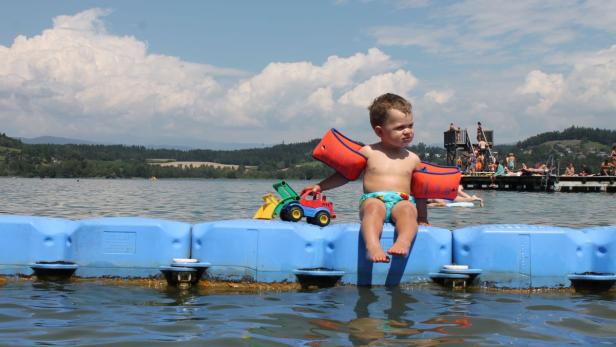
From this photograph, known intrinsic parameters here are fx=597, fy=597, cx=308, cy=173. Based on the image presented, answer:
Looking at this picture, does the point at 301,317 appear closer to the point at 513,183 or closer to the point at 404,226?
the point at 404,226

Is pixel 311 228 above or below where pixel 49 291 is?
above

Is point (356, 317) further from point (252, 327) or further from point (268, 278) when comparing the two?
point (268, 278)

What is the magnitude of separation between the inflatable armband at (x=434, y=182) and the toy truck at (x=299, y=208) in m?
7.07

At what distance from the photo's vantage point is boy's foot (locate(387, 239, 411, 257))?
216 inches

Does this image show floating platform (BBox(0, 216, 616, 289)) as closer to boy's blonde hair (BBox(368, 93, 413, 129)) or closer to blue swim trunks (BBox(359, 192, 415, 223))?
blue swim trunks (BBox(359, 192, 415, 223))

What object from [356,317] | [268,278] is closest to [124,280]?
[268,278]

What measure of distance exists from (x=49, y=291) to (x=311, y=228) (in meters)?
2.63

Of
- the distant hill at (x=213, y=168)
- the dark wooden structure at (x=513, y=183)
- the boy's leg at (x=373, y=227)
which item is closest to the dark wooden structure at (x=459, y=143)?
the dark wooden structure at (x=513, y=183)

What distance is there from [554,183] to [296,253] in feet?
144

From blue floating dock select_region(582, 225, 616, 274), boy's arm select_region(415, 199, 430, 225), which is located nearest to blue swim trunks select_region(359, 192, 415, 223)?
→ boy's arm select_region(415, 199, 430, 225)

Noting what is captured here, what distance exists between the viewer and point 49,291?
5691 millimetres

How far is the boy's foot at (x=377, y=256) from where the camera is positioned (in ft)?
17.8

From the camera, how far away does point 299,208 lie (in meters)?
13.9

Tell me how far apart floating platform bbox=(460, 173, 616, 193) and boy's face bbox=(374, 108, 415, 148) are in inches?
1691
